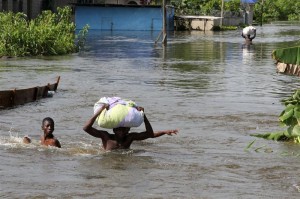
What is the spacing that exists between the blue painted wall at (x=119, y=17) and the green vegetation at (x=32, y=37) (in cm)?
2871

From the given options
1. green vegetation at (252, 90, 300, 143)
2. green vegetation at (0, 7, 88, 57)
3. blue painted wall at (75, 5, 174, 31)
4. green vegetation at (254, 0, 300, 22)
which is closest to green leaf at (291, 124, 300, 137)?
green vegetation at (252, 90, 300, 143)

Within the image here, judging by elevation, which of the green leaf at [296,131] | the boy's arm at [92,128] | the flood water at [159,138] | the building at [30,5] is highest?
the building at [30,5]

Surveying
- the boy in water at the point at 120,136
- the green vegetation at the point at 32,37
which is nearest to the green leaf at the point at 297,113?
the boy in water at the point at 120,136

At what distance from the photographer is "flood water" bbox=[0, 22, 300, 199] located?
31.0ft

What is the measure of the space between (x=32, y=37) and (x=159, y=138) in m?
17.8

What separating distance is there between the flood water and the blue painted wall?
32998 mm

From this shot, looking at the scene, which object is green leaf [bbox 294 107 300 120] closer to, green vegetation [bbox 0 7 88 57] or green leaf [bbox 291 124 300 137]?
green leaf [bbox 291 124 300 137]

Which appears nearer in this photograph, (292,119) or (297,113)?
(297,113)

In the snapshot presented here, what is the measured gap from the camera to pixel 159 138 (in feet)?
44.5

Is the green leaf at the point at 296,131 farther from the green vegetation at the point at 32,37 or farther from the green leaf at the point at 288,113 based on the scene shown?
the green vegetation at the point at 32,37

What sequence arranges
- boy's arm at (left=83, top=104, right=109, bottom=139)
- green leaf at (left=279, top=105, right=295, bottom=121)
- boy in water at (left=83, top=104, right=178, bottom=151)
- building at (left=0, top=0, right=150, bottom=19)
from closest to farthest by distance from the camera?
boy's arm at (left=83, top=104, right=109, bottom=139)
boy in water at (left=83, top=104, right=178, bottom=151)
green leaf at (left=279, top=105, right=295, bottom=121)
building at (left=0, top=0, right=150, bottom=19)

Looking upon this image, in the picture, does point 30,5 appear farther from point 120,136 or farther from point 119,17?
point 120,136

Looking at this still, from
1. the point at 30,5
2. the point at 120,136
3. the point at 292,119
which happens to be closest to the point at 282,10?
the point at 30,5

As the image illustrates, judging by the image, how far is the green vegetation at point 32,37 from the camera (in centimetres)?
2988
